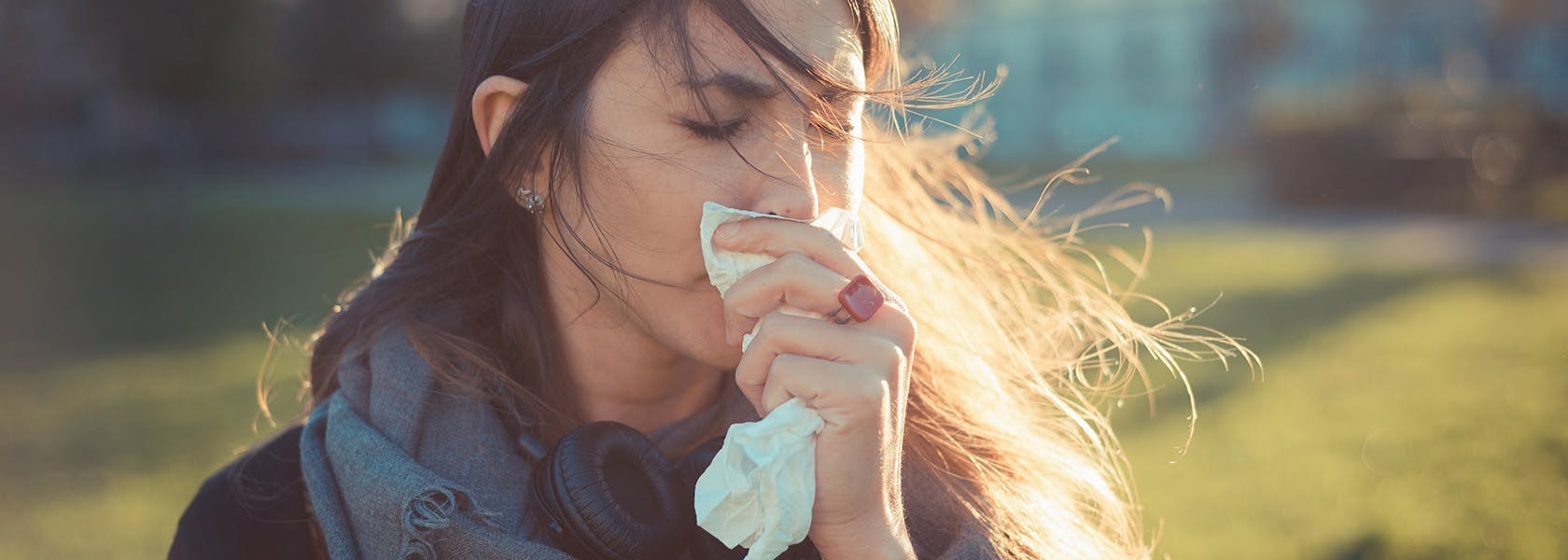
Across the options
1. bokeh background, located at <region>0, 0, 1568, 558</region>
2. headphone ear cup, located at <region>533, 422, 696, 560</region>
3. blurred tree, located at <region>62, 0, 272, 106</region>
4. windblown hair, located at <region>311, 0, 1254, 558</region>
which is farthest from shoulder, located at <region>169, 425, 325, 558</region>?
blurred tree, located at <region>62, 0, 272, 106</region>

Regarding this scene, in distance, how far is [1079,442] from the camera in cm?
288

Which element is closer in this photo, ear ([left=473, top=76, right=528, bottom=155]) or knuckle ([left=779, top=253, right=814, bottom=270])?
knuckle ([left=779, top=253, right=814, bottom=270])

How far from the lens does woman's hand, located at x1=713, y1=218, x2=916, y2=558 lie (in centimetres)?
194

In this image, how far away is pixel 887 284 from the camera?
9.16ft

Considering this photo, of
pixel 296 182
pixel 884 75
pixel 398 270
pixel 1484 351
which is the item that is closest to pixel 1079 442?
pixel 884 75

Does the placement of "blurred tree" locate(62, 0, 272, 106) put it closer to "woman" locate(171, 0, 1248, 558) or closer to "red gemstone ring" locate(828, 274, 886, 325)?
"woman" locate(171, 0, 1248, 558)

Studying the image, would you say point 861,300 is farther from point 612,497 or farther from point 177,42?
point 177,42

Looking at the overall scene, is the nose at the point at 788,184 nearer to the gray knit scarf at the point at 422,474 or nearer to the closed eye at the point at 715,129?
the closed eye at the point at 715,129

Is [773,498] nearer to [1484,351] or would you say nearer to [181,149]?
[1484,351]

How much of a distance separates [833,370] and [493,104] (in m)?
0.97

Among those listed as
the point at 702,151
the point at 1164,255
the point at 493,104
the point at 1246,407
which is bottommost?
the point at 1164,255

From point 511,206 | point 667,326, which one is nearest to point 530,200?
point 511,206

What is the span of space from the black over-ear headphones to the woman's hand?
26cm

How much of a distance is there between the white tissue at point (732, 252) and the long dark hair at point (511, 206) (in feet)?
0.80
